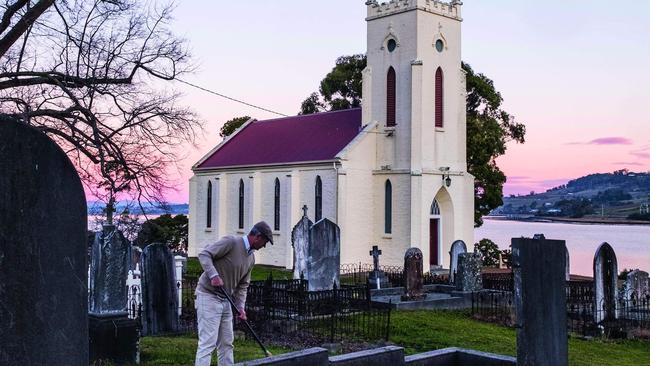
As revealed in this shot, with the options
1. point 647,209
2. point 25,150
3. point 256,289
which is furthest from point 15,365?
point 647,209

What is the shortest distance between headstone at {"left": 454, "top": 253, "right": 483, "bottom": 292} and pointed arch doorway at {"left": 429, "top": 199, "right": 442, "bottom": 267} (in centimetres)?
Answer: 1314

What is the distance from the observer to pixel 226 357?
24.3ft

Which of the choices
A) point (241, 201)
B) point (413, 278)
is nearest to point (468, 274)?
point (413, 278)

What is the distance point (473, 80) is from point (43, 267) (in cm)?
3875

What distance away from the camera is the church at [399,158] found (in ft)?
107

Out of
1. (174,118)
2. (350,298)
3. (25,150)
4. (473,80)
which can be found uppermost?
(473,80)

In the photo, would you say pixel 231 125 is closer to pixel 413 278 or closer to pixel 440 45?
pixel 440 45

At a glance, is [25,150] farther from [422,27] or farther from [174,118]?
[422,27]

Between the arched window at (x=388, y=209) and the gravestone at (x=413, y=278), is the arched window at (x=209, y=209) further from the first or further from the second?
the gravestone at (x=413, y=278)

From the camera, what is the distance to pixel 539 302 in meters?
7.10

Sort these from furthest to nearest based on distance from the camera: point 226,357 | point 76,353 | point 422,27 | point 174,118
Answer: point 422,27 < point 174,118 < point 226,357 < point 76,353

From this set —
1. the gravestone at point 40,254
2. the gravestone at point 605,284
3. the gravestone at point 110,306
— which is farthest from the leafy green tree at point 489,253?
the gravestone at point 40,254

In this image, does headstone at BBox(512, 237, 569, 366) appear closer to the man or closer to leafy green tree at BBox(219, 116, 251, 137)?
the man

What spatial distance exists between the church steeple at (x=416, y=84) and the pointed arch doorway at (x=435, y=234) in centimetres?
236
